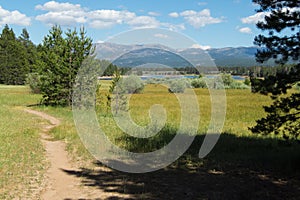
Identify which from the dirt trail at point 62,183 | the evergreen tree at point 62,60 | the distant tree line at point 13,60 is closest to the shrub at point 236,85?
the distant tree line at point 13,60

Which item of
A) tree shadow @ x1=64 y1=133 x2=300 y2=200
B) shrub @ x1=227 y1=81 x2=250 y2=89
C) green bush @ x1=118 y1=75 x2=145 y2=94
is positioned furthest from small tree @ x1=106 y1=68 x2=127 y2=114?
shrub @ x1=227 y1=81 x2=250 y2=89

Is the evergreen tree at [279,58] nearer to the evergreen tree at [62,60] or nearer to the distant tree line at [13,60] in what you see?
the evergreen tree at [62,60]

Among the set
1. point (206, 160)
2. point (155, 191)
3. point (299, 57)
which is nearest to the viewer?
point (155, 191)

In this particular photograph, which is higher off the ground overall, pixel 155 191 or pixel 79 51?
pixel 79 51

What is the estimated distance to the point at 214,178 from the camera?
7.83m

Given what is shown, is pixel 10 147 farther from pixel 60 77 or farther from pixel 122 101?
pixel 60 77

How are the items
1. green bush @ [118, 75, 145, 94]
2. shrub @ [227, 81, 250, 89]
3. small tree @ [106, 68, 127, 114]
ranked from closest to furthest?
small tree @ [106, 68, 127, 114], green bush @ [118, 75, 145, 94], shrub @ [227, 81, 250, 89]

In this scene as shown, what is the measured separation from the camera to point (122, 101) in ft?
79.8

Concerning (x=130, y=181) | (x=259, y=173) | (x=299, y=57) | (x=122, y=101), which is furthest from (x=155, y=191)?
(x=122, y=101)

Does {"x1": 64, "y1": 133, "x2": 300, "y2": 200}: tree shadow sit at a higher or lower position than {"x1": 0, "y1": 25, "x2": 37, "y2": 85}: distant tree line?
lower

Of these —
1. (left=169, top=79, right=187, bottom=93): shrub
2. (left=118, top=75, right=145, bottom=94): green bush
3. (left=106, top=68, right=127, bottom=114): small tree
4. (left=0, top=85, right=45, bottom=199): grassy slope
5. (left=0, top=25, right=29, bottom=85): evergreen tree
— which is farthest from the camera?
(left=0, top=25, right=29, bottom=85): evergreen tree

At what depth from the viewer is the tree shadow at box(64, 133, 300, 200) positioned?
22.0ft

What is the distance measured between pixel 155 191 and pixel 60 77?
21839 mm

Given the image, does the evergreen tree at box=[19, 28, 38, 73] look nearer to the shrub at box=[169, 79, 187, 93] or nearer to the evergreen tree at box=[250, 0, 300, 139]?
the shrub at box=[169, 79, 187, 93]
